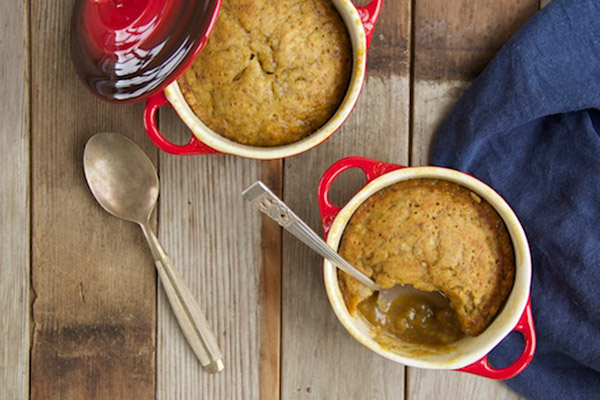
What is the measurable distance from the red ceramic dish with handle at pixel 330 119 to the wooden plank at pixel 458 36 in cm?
18

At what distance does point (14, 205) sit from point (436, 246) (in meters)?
0.78

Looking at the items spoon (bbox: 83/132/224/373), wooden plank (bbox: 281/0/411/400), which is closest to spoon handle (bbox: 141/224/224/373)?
spoon (bbox: 83/132/224/373)

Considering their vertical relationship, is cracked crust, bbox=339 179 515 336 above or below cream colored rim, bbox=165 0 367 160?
below

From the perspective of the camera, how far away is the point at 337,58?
39.2 inches

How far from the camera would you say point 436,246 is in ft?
3.24

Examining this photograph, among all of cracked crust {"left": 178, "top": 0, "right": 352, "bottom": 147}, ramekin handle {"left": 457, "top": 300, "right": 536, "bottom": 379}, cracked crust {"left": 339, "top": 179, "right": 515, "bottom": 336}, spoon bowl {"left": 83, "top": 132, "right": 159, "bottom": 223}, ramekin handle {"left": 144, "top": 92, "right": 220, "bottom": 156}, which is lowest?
ramekin handle {"left": 457, "top": 300, "right": 536, "bottom": 379}

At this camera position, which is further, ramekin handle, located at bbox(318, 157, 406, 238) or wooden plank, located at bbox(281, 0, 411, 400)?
wooden plank, located at bbox(281, 0, 411, 400)

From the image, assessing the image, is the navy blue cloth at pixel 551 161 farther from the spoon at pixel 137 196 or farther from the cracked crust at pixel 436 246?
the spoon at pixel 137 196

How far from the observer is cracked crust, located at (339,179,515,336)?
3.24ft

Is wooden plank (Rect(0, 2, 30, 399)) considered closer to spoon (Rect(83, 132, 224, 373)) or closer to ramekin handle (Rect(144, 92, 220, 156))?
spoon (Rect(83, 132, 224, 373))

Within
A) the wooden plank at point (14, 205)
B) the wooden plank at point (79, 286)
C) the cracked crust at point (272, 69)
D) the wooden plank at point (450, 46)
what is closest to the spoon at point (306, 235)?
the cracked crust at point (272, 69)

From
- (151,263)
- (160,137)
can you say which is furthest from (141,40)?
(151,263)

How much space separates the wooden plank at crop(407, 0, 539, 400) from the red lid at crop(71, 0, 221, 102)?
42 cm

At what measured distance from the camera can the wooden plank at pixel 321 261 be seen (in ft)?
3.72
